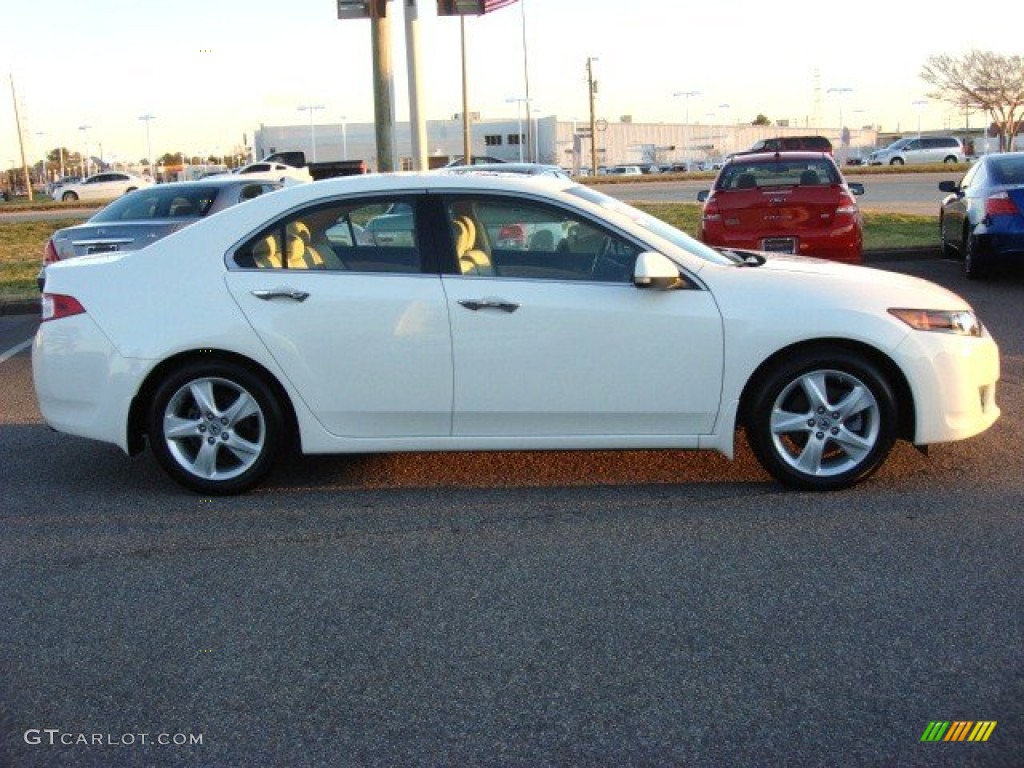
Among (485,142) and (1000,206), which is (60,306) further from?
(485,142)

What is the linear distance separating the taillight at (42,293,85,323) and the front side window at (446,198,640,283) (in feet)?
6.27

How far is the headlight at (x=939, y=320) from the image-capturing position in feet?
19.0

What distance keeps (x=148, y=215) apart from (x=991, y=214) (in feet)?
29.1

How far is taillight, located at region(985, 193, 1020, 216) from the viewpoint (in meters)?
12.6

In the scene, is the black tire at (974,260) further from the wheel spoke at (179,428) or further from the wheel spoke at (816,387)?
the wheel spoke at (179,428)

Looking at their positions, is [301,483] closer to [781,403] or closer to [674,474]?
[674,474]

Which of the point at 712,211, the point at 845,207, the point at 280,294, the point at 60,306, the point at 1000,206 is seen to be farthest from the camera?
the point at 712,211

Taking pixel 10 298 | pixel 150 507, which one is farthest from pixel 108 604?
pixel 10 298

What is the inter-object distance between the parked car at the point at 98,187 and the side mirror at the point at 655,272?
5165 cm

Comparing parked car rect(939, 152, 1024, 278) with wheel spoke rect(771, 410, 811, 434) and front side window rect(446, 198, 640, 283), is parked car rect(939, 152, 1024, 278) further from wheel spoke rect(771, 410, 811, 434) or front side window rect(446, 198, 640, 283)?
front side window rect(446, 198, 640, 283)

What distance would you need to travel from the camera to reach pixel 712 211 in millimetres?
12875

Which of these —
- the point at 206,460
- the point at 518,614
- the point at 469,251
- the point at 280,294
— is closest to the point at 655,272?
the point at 469,251

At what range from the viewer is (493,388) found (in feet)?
19.1

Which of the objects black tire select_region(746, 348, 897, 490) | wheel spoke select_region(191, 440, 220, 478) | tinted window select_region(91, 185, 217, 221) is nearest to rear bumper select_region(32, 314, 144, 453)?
wheel spoke select_region(191, 440, 220, 478)
